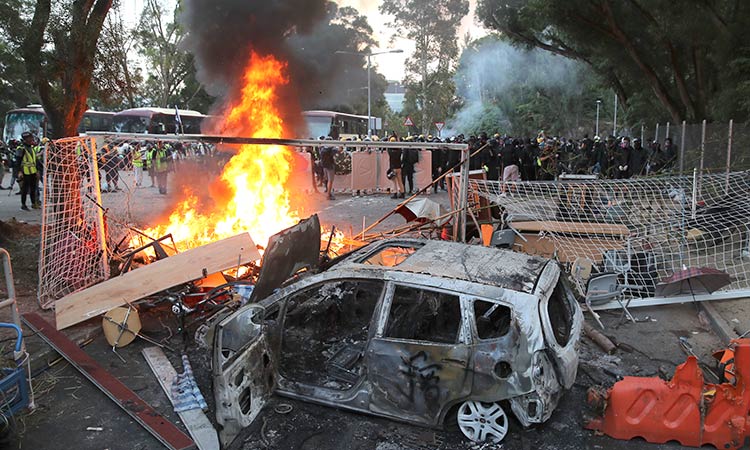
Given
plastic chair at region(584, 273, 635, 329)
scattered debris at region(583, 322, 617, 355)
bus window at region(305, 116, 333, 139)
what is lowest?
scattered debris at region(583, 322, 617, 355)

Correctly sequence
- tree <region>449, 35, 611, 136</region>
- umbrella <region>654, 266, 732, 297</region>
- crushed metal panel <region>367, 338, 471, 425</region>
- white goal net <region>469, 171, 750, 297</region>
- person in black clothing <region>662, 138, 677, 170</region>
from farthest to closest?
tree <region>449, 35, 611, 136</region> < person in black clothing <region>662, 138, 677, 170</region> < white goal net <region>469, 171, 750, 297</region> < umbrella <region>654, 266, 732, 297</region> < crushed metal panel <region>367, 338, 471, 425</region>

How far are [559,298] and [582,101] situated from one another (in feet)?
171

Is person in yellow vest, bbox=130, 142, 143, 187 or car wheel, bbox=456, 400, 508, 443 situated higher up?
person in yellow vest, bbox=130, 142, 143, 187

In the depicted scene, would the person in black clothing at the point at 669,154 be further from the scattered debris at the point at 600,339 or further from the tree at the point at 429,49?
the tree at the point at 429,49

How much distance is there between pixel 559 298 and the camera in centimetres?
447

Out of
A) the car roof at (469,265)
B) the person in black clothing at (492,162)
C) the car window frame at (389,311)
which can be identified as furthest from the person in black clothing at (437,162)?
the car window frame at (389,311)

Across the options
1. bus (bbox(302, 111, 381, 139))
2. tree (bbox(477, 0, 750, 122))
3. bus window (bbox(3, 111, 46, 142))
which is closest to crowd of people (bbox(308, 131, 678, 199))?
tree (bbox(477, 0, 750, 122))

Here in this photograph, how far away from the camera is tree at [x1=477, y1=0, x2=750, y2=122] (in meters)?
15.8

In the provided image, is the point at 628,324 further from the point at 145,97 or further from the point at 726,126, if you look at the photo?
the point at 145,97

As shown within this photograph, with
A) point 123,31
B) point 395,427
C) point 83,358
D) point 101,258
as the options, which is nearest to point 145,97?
point 123,31

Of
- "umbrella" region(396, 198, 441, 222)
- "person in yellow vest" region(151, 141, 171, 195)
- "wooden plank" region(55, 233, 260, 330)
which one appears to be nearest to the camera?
"wooden plank" region(55, 233, 260, 330)

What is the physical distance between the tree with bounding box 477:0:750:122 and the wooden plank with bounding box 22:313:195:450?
17159mm

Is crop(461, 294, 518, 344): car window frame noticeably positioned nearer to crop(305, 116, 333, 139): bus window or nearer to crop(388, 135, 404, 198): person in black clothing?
crop(388, 135, 404, 198): person in black clothing

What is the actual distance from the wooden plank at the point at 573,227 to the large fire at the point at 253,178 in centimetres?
418
